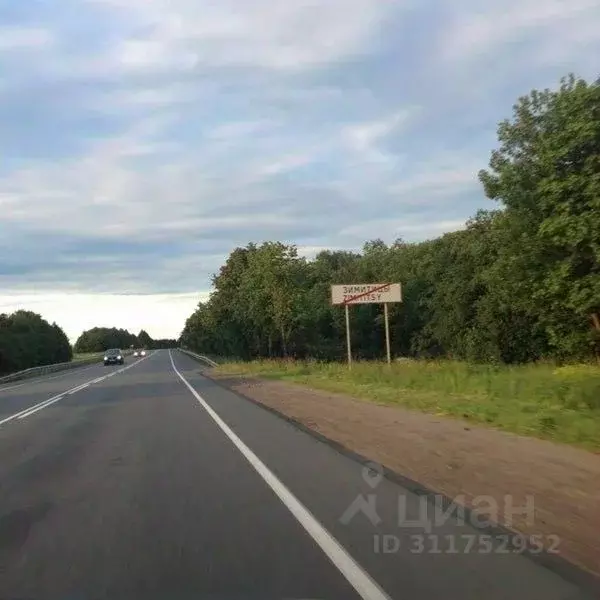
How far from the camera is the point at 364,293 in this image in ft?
134

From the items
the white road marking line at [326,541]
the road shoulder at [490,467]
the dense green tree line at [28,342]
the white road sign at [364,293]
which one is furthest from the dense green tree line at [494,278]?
the dense green tree line at [28,342]

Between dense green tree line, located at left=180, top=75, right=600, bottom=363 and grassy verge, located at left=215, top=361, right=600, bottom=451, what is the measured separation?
232 inches

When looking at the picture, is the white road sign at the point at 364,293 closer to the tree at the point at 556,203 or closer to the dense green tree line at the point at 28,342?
the tree at the point at 556,203

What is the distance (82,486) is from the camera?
1149 cm

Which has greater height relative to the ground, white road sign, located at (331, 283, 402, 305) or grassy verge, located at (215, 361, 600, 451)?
white road sign, located at (331, 283, 402, 305)

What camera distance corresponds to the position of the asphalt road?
6.55 metres

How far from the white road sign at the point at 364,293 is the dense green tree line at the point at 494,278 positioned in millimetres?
4803

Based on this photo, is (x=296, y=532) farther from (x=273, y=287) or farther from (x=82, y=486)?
(x=273, y=287)

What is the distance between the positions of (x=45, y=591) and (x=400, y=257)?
6395cm

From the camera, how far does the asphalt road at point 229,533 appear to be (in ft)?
21.5

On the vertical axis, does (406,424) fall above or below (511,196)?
below

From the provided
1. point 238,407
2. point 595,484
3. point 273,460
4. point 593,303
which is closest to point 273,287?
point 593,303

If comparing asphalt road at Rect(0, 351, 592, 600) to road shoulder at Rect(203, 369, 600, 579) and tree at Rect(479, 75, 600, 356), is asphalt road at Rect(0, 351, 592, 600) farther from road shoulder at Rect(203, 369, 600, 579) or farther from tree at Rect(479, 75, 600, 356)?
tree at Rect(479, 75, 600, 356)

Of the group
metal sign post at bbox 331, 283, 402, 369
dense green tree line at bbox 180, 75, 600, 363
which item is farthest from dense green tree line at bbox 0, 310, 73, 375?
metal sign post at bbox 331, 283, 402, 369
